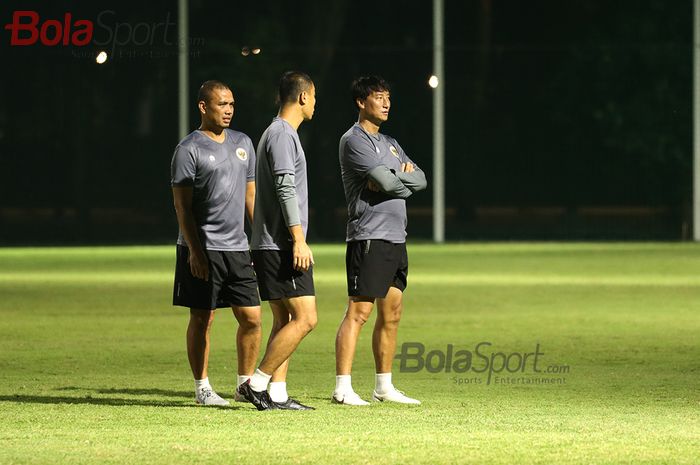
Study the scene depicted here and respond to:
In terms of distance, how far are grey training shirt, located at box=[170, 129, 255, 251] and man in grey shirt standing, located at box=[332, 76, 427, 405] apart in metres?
0.68

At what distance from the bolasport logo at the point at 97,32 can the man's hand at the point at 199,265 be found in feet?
82.6

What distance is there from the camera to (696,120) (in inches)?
1352

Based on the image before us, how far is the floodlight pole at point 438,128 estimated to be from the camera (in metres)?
34.7

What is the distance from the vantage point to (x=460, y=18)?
146 ft

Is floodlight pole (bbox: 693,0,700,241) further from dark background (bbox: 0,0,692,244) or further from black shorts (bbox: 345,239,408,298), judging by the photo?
black shorts (bbox: 345,239,408,298)

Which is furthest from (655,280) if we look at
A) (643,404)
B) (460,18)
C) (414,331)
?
(460,18)

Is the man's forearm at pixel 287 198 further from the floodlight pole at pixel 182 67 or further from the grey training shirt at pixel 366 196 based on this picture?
the floodlight pole at pixel 182 67

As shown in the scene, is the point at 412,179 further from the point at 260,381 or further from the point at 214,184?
the point at 260,381

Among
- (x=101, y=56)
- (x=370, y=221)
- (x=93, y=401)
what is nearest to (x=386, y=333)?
(x=370, y=221)

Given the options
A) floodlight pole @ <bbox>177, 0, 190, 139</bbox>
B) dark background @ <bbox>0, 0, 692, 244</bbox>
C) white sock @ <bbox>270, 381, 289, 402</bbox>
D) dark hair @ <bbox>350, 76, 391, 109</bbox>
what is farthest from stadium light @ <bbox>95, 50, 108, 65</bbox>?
white sock @ <bbox>270, 381, 289, 402</bbox>

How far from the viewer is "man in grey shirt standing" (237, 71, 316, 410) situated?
9.59 m

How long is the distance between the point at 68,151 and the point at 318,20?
6.48 metres

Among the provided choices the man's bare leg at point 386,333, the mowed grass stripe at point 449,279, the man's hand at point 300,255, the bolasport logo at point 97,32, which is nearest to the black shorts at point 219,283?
the man's hand at point 300,255

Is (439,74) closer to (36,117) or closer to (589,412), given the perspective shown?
(36,117)
